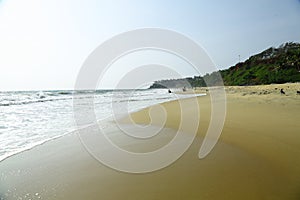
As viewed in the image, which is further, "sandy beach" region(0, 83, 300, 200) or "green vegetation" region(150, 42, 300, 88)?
"green vegetation" region(150, 42, 300, 88)

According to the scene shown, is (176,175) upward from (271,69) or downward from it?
downward

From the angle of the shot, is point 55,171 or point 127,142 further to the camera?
point 127,142

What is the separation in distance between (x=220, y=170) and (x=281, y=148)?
1.60 metres

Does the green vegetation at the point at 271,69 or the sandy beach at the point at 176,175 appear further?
the green vegetation at the point at 271,69

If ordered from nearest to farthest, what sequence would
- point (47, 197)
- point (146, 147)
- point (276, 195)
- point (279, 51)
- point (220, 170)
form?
1. point (276, 195)
2. point (47, 197)
3. point (220, 170)
4. point (146, 147)
5. point (279, 51)

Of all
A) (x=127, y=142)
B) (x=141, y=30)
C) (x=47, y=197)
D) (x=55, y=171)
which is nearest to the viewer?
(x=47, y=197)

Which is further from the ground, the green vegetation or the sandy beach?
the green vegetation

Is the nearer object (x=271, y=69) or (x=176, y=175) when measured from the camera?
(x=176, y=175)

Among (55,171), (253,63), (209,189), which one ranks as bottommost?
(209,189)

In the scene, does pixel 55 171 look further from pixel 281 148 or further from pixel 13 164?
pixel 281 148

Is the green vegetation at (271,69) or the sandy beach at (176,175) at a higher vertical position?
the green vegetation at (271,69)

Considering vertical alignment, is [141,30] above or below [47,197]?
above

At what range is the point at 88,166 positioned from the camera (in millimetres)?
3545

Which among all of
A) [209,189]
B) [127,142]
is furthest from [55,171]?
[209,189]
